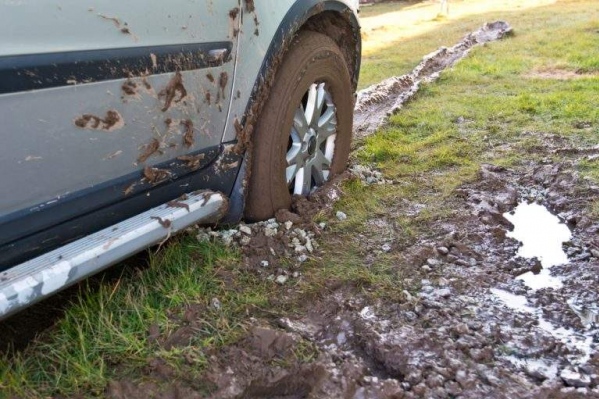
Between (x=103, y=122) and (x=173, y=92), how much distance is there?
0.34 m

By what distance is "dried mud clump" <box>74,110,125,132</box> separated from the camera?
200 centimetres

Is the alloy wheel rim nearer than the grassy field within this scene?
No

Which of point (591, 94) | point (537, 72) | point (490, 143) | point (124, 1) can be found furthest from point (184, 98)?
point (537, 72)

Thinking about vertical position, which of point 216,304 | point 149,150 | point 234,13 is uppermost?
point 234,13

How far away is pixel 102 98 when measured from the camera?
2045 millimetres

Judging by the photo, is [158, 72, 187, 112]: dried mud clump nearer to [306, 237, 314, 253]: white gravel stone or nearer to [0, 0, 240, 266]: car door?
[0, 0, 240, 266]: car door

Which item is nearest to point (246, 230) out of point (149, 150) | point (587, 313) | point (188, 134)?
point (188, 134)

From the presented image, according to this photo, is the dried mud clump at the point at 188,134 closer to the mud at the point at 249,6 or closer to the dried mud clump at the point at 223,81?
the dried mud clump at the point at 223,81

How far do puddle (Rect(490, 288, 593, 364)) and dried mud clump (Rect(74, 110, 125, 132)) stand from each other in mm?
1655

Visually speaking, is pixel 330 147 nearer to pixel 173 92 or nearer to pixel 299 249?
pixel 299 249

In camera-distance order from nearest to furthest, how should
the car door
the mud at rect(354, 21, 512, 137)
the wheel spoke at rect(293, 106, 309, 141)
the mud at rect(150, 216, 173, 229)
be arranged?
the car door < the mud at rect(150, 216, 173, 229) < the wheel spoke at rect(293, 106, 309, 141) < the mud at rect(354, 21, 512, 137)

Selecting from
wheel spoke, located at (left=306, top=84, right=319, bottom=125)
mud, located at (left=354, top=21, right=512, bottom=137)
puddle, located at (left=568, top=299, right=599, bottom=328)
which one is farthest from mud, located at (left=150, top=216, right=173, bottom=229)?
mud, located at (left=354, top=21, right=512, bottom=137)

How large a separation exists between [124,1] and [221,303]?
1171 mm

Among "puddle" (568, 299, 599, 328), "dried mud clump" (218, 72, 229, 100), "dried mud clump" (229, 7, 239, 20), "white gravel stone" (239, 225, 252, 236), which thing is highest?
"dried mud clump" (229, 7, 239, 20)
